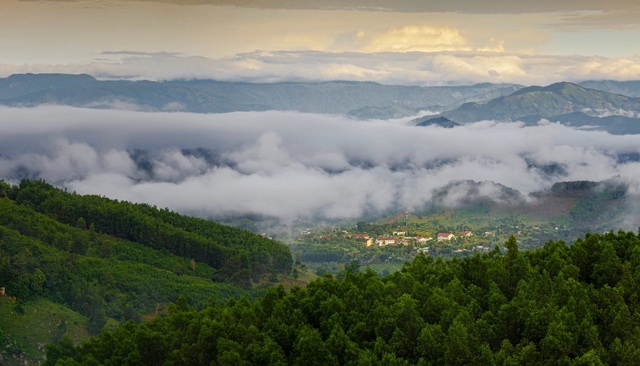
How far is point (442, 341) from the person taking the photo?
35.3 metres

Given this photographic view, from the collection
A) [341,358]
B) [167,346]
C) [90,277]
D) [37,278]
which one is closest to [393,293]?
[341,358]

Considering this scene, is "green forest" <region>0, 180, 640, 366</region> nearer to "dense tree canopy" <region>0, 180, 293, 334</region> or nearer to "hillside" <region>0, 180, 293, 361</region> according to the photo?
"hillside" <region>0, 180, 293, 361</region>

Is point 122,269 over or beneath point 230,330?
beneath

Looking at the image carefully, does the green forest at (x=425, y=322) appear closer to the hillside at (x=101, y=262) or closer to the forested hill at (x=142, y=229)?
the hillside at (x=101, y=262)

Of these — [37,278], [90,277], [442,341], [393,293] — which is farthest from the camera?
[90,277]

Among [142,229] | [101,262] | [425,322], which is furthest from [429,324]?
[142,229]

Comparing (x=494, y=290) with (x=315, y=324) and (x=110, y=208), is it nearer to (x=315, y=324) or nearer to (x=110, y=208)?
(x=315, y=324)

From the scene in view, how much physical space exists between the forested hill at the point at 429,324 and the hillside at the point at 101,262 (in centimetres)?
3103

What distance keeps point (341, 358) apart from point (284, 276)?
91545 mm

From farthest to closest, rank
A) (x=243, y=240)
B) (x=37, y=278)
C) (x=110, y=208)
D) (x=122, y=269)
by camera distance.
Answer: (x=243, y=240), (x=110, y=208), (x=122, y=269), (x=37, y=278)

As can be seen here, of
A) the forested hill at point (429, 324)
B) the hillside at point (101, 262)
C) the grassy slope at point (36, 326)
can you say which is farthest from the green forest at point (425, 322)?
the hillside at point (101, 262)

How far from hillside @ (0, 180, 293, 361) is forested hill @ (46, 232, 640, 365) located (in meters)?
31.0

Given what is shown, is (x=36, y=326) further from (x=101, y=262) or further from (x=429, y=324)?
(x=429, y=324)

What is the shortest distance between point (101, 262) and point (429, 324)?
234 feet
